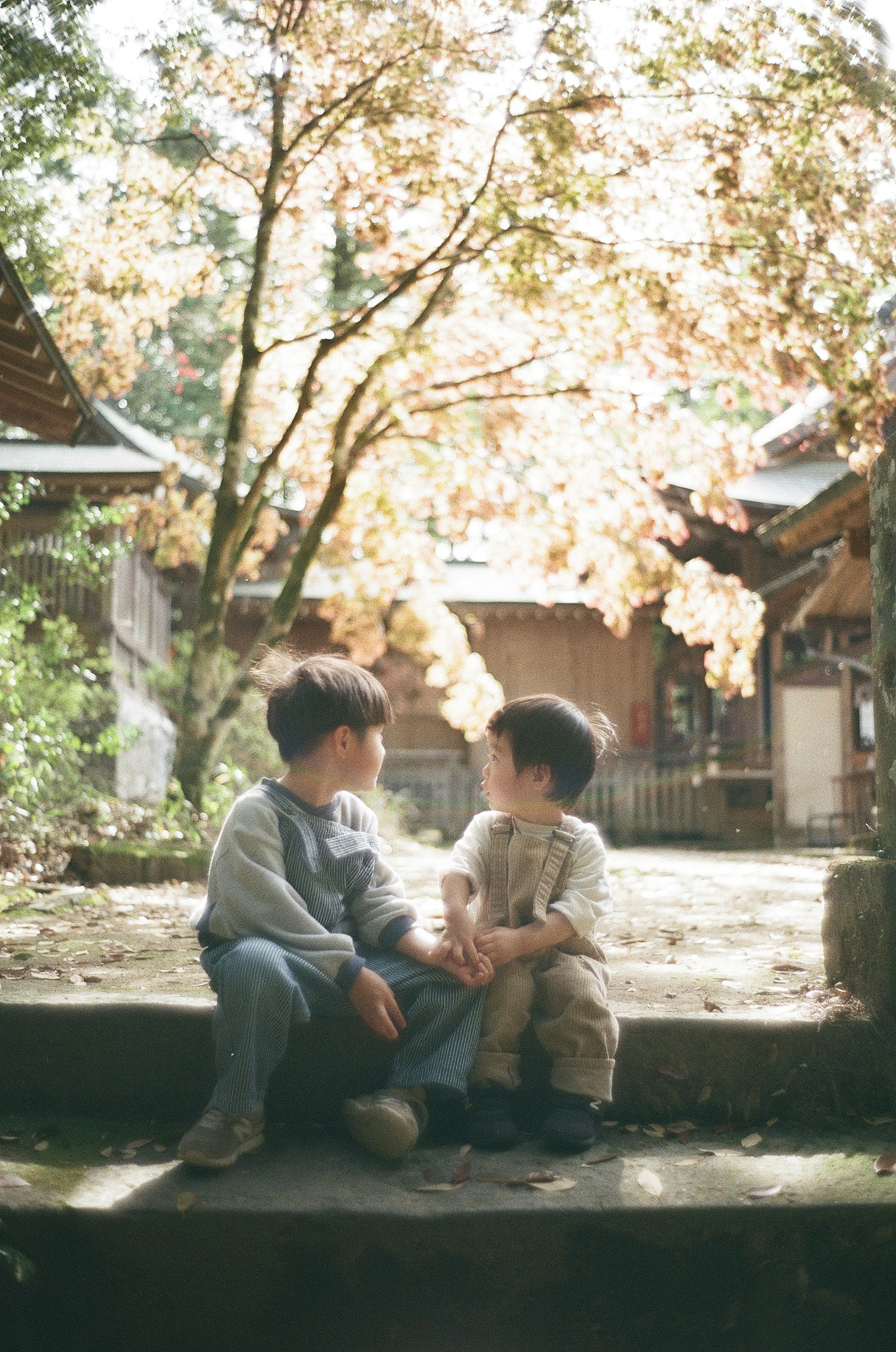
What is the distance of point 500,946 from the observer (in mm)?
2484

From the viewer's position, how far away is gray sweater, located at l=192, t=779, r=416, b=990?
7.97 ft

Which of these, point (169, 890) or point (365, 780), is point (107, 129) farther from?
point (365, 780)

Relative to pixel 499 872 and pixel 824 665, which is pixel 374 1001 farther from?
pixel 824 665

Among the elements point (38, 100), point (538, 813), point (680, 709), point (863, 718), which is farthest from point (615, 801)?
point (538, 813)

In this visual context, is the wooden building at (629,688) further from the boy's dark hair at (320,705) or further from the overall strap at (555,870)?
the boy's dark hair at (320,705)

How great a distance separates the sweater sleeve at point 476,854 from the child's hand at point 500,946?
0.19 m

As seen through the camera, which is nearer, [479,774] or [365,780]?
[365,780]

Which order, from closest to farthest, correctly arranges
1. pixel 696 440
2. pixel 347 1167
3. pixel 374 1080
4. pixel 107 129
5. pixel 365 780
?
pixel 347 1167
pixel 374 1080
pixel 365 780
pixel 107 129
pixel 696 440

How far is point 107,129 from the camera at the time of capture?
653cm

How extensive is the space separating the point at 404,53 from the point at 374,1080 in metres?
5.43

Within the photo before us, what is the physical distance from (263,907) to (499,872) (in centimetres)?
62

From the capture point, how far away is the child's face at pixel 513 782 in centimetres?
271

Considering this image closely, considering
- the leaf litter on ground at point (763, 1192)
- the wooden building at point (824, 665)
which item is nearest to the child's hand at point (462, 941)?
the leaf litter on ground at point (763, 1192)

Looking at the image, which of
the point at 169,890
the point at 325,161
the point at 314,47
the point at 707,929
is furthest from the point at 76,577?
the point at 707,929
